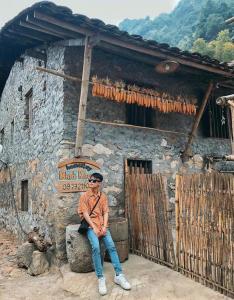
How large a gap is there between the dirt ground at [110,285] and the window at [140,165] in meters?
1.84

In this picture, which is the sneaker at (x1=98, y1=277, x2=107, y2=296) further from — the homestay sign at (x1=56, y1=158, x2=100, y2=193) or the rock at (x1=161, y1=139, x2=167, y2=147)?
the rock at (x1=161, y1=139, x2=167, y2=147)

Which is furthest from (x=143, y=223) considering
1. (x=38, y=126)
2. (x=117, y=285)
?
(x=38, y=126)

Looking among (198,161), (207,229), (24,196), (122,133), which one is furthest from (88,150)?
(24,196)

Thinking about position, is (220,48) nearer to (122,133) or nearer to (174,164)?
(174,164)

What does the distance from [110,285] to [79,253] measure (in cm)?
84

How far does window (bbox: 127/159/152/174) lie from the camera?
7015mm

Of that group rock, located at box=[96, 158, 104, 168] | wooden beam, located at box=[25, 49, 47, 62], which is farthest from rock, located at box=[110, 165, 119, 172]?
wooden beam, located at box=[25, 49, 47, 62]

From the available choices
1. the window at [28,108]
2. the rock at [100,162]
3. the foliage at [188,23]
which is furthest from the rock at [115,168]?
the foliage at [188,23]

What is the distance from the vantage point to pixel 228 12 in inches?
1283

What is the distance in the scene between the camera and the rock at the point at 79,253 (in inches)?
211

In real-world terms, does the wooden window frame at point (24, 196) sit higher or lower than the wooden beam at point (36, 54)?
lower

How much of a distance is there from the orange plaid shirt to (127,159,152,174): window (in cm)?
159

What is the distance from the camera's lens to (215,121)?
348 inches

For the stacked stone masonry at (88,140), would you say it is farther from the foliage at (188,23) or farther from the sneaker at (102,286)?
the foliage at (188,23)
